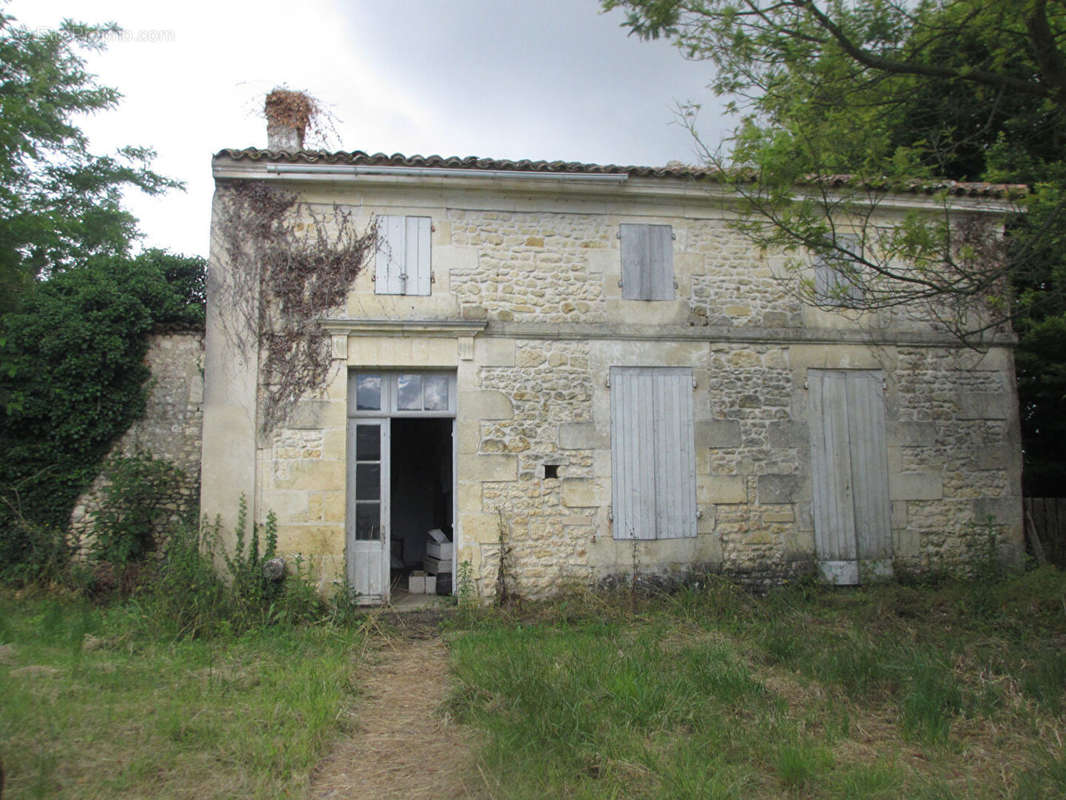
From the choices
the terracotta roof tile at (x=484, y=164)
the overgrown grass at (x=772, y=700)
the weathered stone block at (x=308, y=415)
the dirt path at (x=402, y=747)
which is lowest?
the dirt path at (x=402, y=747)

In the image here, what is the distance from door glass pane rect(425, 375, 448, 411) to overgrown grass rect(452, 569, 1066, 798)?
2.27m

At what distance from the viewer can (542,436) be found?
7605mm

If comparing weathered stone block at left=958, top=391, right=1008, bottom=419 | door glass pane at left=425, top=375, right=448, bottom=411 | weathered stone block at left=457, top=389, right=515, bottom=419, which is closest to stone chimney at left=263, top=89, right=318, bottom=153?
door glass pane at left=425, top=375, right=448, bottom=411

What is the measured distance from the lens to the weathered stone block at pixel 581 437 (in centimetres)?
765

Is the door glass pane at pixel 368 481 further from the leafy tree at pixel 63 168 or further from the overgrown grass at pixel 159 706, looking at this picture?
the leafy tree at pixel 63 168

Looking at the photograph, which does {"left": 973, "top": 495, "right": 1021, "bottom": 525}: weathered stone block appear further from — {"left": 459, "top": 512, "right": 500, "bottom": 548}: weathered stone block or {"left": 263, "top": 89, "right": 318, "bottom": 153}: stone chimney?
{"left": 263, "top": 89, "right": 318, "bottom": 153}: stone chimney

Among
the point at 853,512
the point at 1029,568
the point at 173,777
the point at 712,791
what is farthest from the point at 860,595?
the point at 173,777

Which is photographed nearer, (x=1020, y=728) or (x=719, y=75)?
(x=1020, y=728)

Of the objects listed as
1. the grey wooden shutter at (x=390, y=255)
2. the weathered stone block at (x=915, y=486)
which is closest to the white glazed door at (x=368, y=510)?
the grey wooden shutter at (x=390, y=255)

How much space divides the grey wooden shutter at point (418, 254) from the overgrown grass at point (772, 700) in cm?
355

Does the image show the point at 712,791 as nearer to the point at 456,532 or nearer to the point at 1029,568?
the point at 456,532

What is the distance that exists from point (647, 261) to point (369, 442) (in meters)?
3.71

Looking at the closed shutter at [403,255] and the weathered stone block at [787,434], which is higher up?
the closed shutter at [403,255]

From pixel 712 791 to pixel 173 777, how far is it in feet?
8.90
